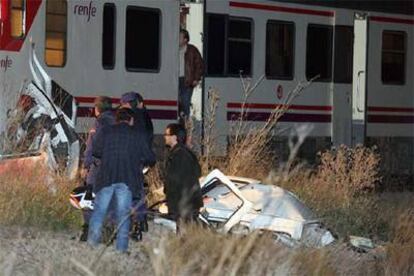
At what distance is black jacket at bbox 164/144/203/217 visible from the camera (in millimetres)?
8758

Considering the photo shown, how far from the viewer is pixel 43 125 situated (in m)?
11.7

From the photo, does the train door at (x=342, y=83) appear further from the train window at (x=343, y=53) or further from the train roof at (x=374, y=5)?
the train roof at (x=374, y=5)

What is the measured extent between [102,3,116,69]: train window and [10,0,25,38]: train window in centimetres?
131

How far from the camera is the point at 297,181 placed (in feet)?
39.4

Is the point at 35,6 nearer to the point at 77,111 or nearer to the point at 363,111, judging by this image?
the point at 77,111

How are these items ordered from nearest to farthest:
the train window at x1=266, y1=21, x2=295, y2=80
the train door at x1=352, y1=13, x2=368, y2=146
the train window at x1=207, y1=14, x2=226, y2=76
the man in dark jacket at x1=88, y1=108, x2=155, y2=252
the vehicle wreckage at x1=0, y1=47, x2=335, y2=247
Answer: the man in dark jacket at x1=88, y1=108, x2=155, y2=252, the vehicle wreckage at x1=0, y1=47, x2=335, y2=247, the train window at x1=207, y1=14, x2=226, y2=76, the train window at x1=266, y1=21, x2=295, y2=80, the train door at x1=352, y1=13, x2=368, y2=146

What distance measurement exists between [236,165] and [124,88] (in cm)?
222

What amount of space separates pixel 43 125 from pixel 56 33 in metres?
1.41

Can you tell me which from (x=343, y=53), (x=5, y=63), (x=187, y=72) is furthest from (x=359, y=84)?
(x=5, y=63)

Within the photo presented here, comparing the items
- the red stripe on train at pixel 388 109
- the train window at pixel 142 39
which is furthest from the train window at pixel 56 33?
the red stripe on train at pixel 388 109

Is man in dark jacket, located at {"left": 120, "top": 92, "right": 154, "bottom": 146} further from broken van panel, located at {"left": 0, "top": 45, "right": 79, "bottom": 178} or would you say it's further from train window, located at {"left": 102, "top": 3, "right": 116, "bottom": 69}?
train window, located at {"left": 102, "top": 3, "right": 116, "bottom": 69}

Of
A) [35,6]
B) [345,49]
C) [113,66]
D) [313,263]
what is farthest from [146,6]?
[313,263]

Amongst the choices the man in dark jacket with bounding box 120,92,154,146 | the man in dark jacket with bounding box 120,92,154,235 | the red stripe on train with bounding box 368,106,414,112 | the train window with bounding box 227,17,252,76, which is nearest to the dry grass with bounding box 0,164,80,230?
the man in dark jacket with bounding box 120,92,154,235

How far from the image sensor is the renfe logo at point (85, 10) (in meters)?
12.5
